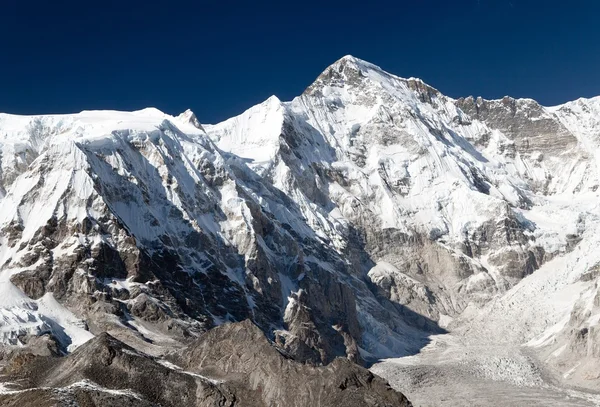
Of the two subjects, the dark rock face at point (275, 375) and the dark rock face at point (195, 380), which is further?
the dark rock face at point (275, 375)

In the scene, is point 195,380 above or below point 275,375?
below

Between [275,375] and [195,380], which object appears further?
[275,375]

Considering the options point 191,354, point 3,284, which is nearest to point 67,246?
point 3,284

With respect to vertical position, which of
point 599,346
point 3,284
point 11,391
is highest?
point 3,284

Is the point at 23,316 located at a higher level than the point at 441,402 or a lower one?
higher

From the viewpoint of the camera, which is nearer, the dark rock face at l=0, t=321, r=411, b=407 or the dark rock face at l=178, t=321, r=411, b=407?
the dark rock face at l=0, t=321, r=411, b=407

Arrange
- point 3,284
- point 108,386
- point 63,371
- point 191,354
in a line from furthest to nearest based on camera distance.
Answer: point 3,284
point 191,354
point 63,371
point 108,386

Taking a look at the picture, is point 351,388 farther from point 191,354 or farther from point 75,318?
point 75,318

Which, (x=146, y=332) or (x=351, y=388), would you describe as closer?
(x=351, y=388)
